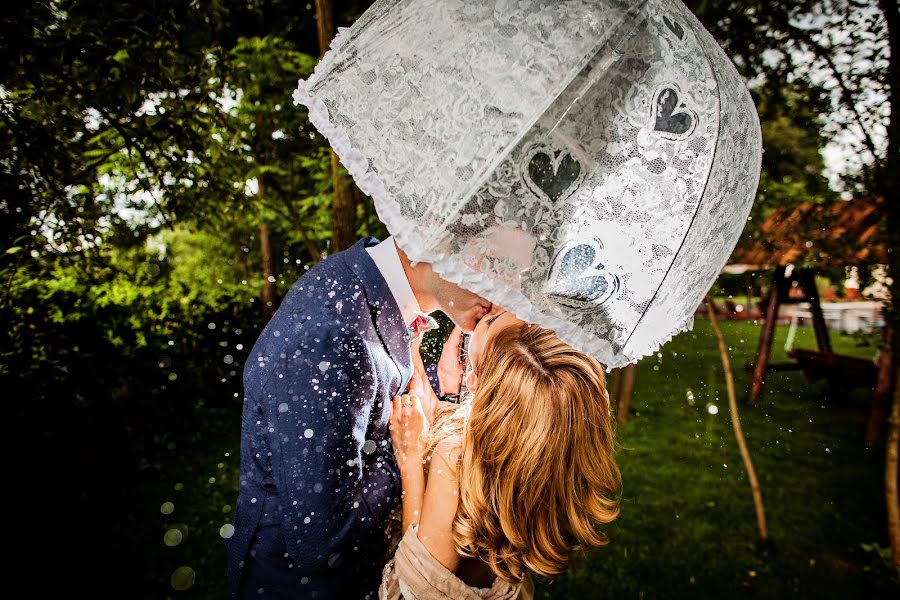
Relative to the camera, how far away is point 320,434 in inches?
65.6

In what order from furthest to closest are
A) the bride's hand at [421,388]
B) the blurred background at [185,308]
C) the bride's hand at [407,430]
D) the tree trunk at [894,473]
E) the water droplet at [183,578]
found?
the water droplet at [183,578], the tree trunk at [894,473], the blurred background at [185,308], the bride's hand at [421,388], the bride's hand at [407,430]

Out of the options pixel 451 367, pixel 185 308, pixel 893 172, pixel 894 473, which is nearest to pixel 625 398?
pixel 894 473

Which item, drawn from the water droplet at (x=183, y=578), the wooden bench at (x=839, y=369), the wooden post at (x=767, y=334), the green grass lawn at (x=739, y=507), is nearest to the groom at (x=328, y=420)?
the green grass lawn at (x=739, y=507)

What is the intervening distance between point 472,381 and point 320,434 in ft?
3.18

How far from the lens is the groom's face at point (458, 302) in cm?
194

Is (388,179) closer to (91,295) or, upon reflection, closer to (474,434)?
(474,434)

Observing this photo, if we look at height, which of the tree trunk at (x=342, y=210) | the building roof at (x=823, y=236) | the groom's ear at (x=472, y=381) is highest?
the tree trunk at (x=342, y=210)

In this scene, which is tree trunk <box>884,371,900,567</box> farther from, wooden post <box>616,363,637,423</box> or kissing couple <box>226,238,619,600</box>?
wooden post <box>616,363,637,423</box>

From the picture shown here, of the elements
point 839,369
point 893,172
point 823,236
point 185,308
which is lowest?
point 839,369

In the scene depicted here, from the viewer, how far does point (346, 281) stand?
1848mm

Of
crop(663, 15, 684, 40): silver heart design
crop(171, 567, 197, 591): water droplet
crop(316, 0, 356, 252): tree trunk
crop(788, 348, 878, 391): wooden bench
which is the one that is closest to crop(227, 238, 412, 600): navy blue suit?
crop(663, 15, 684, 40): silver heart design

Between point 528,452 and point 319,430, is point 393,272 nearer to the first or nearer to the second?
point 319,430

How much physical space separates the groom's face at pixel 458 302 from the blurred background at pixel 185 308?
4.41 ft

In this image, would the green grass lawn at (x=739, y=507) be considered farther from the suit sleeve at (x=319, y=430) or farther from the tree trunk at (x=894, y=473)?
the suit sleeve at (x=319, y=430)
